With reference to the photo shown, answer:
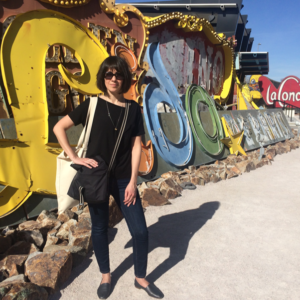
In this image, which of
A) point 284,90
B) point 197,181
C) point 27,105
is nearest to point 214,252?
point 197,181

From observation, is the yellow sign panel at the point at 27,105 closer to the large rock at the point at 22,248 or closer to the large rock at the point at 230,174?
the large rock at the point at 22,248

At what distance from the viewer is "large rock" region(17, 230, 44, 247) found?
2844mm

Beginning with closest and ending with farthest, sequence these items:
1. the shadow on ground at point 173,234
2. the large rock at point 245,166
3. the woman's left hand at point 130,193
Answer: the woman's left hand at point 130,193
the shadow on ground at point 173,234
the large rock at point 245,166

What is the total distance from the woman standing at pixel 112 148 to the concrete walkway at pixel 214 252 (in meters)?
0.31

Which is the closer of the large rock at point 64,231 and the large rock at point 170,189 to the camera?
the large rock at point 64,231

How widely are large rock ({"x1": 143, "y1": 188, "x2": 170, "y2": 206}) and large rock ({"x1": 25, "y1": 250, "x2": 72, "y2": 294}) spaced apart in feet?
6.05

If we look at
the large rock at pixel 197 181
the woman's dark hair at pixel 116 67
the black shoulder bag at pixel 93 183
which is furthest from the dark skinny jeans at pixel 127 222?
the large rock at pixel 197 181

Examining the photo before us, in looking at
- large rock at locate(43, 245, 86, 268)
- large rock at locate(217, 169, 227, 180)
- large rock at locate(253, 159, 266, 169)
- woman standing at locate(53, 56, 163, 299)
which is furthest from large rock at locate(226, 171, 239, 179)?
woman standing at locate(53, 56, 163, 299)

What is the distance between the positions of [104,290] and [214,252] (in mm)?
1237

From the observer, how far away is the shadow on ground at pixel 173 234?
2553 mm

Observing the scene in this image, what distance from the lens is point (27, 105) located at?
358 cm

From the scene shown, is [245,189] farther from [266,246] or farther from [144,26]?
[144,26]

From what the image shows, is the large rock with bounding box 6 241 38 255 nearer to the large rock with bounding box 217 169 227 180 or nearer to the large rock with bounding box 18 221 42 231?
the large rock with bounding box 18 221 42 231

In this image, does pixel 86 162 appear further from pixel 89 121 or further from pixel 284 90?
pixel 284 90
